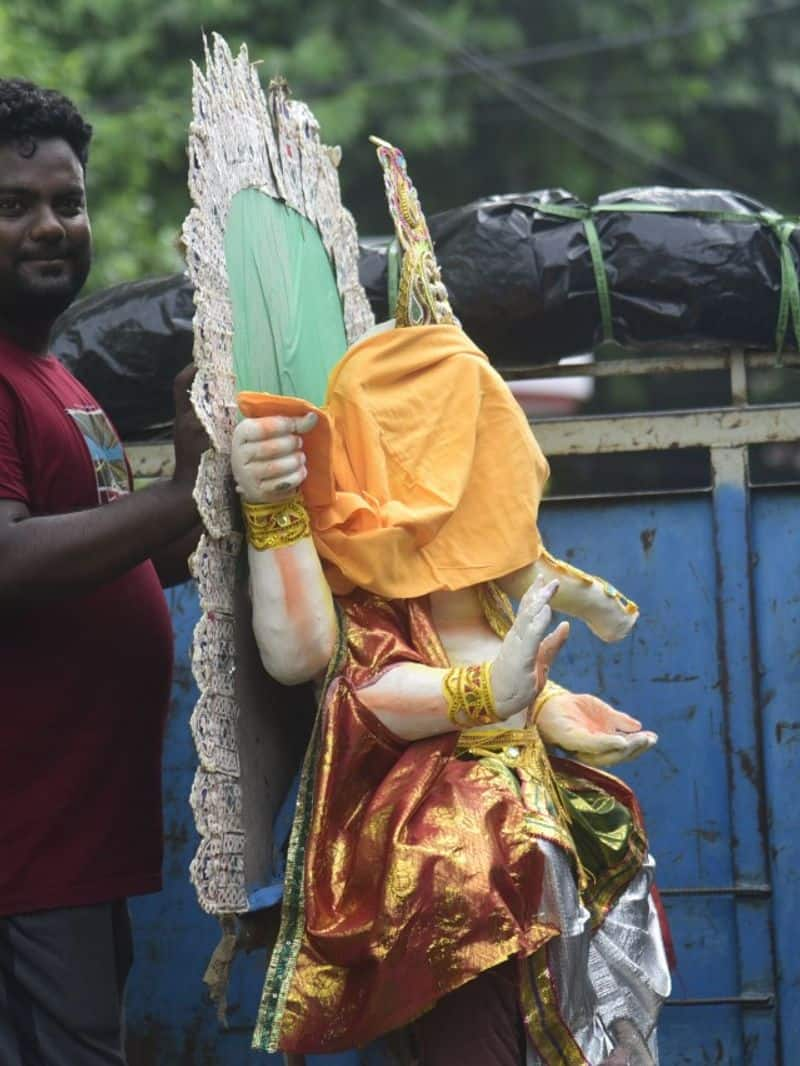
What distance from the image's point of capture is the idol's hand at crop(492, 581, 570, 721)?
9.27 ft

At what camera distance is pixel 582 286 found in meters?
4.38

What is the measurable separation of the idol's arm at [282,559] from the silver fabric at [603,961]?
496mm

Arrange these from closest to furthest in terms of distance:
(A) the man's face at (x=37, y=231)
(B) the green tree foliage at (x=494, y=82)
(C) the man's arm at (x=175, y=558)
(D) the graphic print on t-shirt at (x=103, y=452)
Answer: (A) the man's face at (x=37, y=231) → (D) the graphic print on t-shirt at (x=103, y=452) → (C) the man's arm at (x=175, y=558) → (B) the green tree foliage at (x=494, y=82)

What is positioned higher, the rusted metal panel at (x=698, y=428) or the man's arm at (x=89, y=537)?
the man's arm at (x=89, y=537)

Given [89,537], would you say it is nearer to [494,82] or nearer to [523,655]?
[523,655]

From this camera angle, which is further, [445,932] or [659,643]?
[659,643]

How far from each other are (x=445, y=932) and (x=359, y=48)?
10.1m

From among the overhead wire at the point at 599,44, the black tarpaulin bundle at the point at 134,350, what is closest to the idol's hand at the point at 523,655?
the black tarpaulin bundle at the point at 134,350

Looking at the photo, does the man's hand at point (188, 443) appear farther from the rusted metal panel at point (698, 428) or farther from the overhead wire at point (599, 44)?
the overhead wire at point (599, 44)

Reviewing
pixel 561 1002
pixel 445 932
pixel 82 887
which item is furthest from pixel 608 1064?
pixel 82 887

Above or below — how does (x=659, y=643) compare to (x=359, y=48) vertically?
below

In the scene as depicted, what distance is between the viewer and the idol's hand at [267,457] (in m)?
2.84

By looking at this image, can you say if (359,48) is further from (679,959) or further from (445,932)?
(445,932)

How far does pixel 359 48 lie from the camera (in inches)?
477
